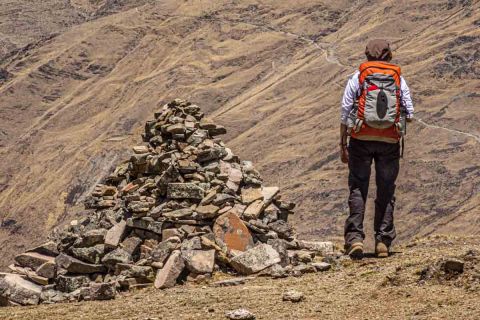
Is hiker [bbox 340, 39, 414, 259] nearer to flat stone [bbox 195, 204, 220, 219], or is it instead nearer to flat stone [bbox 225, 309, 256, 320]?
flat stone [bbox 195, 204, 220, 219]

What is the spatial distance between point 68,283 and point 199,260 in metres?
1.37

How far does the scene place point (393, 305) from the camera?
6.30 metres

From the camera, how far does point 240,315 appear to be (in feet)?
20.9

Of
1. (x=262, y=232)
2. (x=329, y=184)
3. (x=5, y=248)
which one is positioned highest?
(x=262, y=232)

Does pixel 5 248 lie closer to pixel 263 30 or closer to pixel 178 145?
pixel 263 30

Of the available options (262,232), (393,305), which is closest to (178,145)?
(262,232)

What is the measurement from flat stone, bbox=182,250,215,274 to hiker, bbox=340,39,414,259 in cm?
130

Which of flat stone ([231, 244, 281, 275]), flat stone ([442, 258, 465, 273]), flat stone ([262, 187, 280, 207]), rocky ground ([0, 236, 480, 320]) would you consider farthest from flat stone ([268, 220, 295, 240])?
flat stone ([442, 258, 465, 273])

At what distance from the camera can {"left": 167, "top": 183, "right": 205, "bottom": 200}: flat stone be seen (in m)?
9.73

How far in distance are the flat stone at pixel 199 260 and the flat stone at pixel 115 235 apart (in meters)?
1.00

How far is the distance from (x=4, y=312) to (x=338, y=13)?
76.7 metres

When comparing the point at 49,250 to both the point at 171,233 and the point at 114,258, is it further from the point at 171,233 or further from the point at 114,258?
the point at 171,233

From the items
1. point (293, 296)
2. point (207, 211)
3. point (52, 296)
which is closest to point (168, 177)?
point (207, 211)

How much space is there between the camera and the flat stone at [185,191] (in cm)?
973
